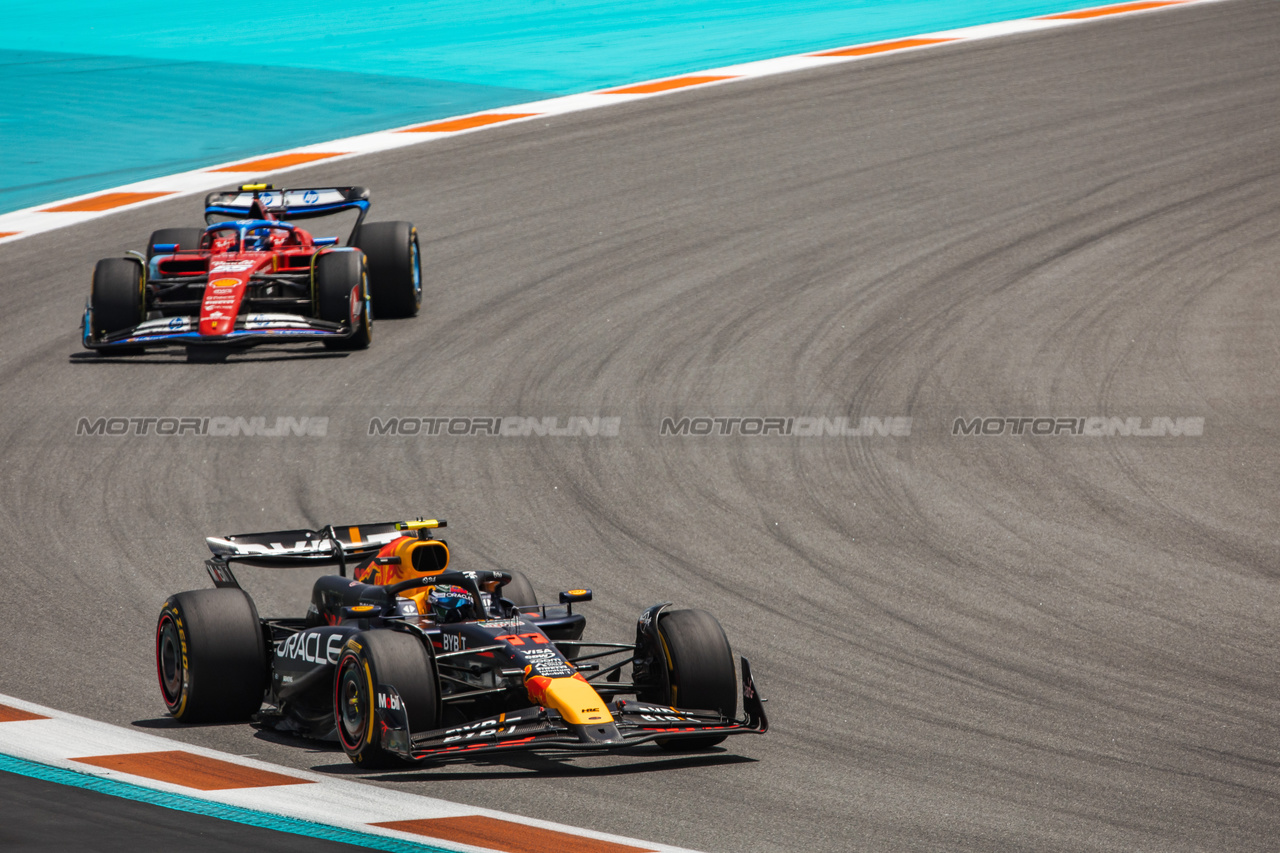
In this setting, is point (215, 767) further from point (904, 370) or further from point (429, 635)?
point (904, 370)

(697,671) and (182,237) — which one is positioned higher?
(182,237)

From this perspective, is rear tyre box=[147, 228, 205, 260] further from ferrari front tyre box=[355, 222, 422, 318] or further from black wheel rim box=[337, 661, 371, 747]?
black wheel rim box=[337, 661, 371, 747]

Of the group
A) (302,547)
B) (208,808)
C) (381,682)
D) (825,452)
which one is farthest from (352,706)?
(825,452)

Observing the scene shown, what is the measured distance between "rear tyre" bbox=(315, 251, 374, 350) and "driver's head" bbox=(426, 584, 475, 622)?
269 inches

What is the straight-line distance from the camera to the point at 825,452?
11.3m

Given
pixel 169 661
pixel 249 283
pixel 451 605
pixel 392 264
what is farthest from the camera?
pixel 392 264

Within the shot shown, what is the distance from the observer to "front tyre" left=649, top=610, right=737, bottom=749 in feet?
21.8

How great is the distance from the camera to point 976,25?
2516 centimetres

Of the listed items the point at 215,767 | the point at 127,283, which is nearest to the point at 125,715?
the point at 215,767

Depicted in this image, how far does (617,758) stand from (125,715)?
227cm

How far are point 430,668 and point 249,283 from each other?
311 inches

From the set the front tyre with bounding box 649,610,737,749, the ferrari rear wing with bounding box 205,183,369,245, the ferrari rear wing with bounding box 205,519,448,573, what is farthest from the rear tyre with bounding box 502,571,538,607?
the ferrari rear wing with bounding box 205,183,369,245

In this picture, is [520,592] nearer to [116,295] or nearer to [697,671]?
[697,671]

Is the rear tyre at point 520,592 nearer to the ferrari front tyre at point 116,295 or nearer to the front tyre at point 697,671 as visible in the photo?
the front tyre at point 697,671
